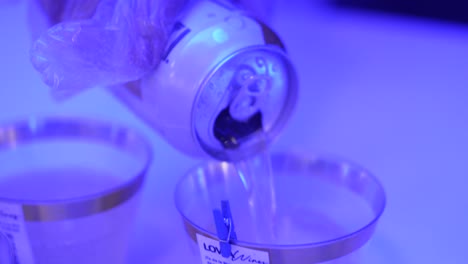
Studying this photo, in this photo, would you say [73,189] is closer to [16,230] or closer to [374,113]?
[16,230]

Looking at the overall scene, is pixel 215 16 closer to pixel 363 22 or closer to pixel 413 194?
pixel 413 194

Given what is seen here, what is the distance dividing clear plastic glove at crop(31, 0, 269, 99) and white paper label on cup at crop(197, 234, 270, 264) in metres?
0.15

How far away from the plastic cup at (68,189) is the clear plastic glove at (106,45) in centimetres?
8

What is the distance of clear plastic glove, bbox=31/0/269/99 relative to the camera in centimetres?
43

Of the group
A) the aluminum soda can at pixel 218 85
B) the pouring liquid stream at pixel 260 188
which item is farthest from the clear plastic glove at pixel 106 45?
the pouring liquid stream at pixel 260 188

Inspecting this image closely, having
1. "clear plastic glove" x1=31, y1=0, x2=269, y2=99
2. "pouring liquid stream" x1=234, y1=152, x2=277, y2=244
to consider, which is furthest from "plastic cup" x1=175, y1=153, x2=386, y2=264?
"clear plastic glove" x1=31, y1=0, x2=269, y2=99

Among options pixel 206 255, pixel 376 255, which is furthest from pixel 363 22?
pixel 206 255

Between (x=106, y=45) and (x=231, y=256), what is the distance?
19cm

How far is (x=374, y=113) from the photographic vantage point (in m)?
0.73

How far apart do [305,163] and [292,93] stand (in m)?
0.07

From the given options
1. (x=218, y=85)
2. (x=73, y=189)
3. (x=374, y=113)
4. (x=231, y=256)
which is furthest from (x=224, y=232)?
(x=374, y=113)

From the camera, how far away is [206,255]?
0.38 metres

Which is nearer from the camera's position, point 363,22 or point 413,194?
point 413,194

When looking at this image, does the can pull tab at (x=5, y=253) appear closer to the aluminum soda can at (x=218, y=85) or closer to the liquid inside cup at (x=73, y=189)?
the liquid inside cup at (x=73, y=189)
